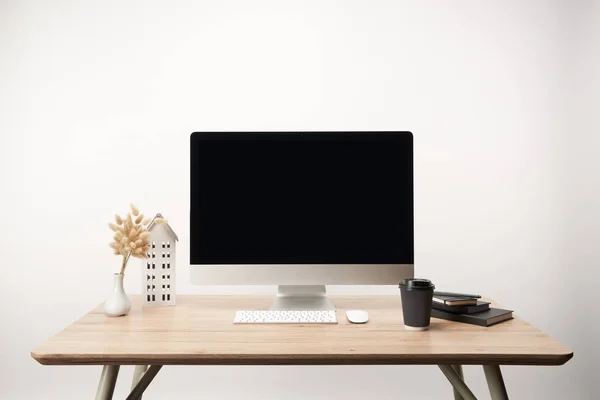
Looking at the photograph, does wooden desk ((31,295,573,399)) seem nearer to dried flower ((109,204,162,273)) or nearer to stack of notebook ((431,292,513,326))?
stack of notebook ((431,292,513,326))

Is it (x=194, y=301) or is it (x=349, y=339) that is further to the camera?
(x=194, y=301)

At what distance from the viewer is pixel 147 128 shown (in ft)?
8.50

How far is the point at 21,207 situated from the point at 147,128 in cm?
67

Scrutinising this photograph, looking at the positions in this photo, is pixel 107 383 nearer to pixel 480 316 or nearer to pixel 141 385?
pixel 141 385

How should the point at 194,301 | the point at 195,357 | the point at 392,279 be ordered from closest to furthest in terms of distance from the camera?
the point at 195,357 < the point at 392,279 < the point at 194,301

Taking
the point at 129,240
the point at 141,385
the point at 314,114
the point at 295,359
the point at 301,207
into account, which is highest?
the point at 314,114

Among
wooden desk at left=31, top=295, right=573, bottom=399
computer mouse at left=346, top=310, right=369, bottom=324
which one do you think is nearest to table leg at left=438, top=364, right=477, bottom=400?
wooden desk at left=31, top=295, right=573, bottom=399

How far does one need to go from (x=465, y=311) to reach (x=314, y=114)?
125 centimetres

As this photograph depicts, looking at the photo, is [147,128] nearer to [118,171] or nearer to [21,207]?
[118,171]

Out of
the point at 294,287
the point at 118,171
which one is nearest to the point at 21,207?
the point at 118,171

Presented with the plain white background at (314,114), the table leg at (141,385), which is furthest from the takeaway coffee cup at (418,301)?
the plain white background at (314,114)

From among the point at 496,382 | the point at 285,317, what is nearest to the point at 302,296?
the point at 285,317

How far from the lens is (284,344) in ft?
4.50

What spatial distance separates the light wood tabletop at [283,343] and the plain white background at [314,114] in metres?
1.00
